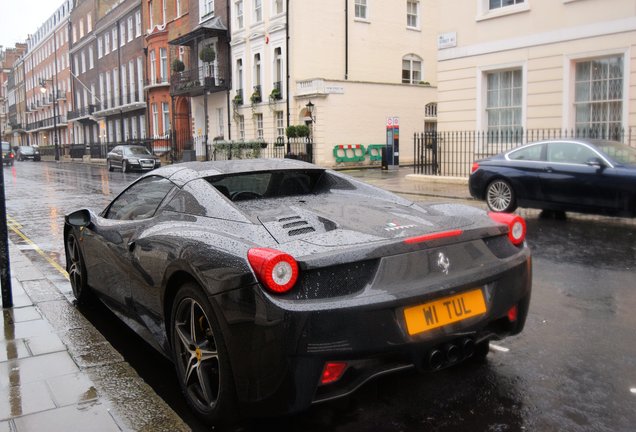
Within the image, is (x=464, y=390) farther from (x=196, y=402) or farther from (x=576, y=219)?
(x=576, y=219)

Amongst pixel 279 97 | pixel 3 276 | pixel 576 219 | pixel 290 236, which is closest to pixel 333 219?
pixel 290 236

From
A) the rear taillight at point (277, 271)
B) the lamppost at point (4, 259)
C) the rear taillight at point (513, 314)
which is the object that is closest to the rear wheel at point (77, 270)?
the lamppost at point (4, 259)

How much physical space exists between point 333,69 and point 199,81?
9915 millimetres

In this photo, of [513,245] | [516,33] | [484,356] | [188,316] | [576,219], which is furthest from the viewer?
[516,33]

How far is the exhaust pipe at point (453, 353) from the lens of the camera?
3.01m

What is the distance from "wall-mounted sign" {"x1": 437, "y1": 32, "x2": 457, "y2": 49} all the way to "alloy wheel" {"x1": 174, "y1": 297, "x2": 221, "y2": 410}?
59.3ft

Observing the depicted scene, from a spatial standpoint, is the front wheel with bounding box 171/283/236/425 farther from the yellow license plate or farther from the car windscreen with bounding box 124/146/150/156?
the car windscreen with bounding box 124/146/150/156

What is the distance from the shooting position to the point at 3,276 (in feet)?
16.6

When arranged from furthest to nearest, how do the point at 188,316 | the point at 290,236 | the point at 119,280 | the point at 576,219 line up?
the point at 576,219 < the point at 119,280 < the point at 188,316 < the point at 290,236

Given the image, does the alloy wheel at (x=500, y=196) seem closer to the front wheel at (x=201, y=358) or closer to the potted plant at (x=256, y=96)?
the front wheel at (x=201, y=358)

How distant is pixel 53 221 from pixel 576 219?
32.8ft

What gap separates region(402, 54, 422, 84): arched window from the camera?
112 feet

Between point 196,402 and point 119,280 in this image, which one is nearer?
point 196,402

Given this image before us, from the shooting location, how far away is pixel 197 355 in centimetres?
322
